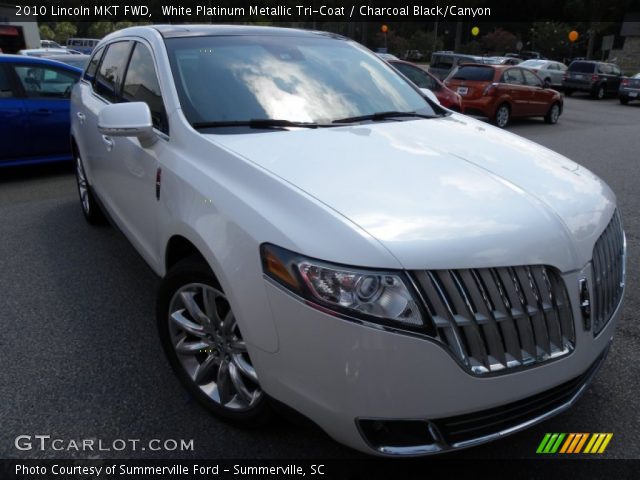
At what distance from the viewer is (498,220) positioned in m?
1.94

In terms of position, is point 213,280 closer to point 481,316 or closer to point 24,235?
point 481,316

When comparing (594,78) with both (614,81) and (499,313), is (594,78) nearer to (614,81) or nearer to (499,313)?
(614,81)

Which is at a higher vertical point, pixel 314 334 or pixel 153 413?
pixel 314 334

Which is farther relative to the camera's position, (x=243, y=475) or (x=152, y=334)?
(x=152, y=334)

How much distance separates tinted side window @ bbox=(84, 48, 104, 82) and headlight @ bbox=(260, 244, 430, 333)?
3.67m

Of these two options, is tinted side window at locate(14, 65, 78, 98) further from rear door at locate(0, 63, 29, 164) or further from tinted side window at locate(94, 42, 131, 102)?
tinted side window at locate(94, 42, 131, 102)

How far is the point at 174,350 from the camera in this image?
103 inches

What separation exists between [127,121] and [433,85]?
10.6m

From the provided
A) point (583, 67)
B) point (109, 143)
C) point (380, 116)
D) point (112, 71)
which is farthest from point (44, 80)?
point (583, 67)

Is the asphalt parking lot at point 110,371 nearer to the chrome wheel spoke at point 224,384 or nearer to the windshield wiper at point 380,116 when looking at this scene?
the chrome wheel spoke at point 224,384

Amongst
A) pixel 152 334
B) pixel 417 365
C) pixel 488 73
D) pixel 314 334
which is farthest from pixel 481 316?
pixel 488 73

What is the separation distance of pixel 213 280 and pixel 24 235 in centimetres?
362

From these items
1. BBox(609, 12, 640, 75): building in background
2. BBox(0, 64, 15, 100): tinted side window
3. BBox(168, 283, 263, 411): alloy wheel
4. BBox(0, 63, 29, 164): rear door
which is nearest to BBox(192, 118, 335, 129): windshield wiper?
BBox(168, 283, 263, 411): alloy wheel
